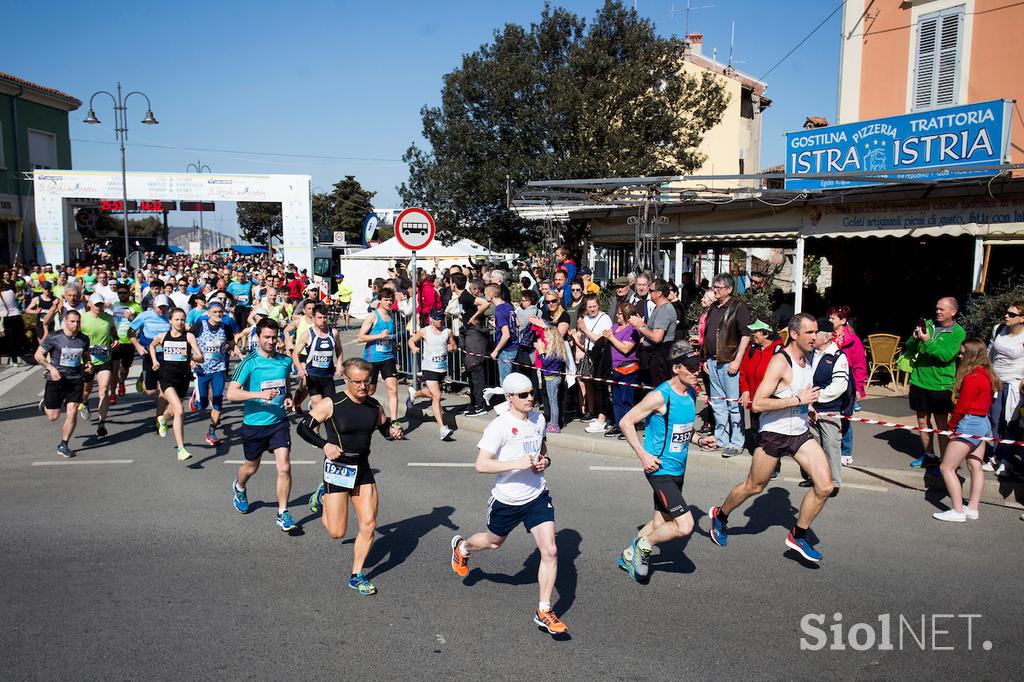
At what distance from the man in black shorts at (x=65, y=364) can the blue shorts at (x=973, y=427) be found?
9.72 meters

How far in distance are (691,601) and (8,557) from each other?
5230mm

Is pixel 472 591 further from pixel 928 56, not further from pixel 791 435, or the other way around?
pixel 928 56

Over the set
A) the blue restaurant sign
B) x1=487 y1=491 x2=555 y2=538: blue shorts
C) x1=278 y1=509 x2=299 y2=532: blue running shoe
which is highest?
the blue restaurant sign

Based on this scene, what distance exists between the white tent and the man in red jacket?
13652 millimetres

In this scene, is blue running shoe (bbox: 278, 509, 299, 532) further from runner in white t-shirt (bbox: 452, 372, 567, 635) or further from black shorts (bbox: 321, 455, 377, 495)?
runner in white t-shirt (bbox: 452, 372, 567, 635)

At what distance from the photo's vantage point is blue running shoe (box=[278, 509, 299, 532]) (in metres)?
6.60

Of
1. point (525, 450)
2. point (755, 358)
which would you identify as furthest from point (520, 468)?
point (755, 358)

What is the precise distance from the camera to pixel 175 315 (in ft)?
31.1

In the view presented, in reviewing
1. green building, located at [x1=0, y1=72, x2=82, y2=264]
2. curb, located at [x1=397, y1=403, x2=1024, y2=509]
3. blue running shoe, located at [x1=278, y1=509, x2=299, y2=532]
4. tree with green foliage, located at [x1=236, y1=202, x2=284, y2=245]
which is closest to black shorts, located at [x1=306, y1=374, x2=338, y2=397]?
curb, located at [x1=397, y1=403, x2=1024, y2=509]

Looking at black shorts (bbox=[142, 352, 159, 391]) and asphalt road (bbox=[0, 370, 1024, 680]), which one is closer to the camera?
asphalt road (bbox=[0, 370, 1024, 680])

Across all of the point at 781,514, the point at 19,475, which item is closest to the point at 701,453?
the point at 781,514

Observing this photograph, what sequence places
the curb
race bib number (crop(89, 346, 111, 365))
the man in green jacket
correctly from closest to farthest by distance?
the curb, the man in green jacket, race bib number (crop(89, 346, 111, 365))

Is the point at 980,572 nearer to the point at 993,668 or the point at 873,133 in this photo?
the point at 993,668

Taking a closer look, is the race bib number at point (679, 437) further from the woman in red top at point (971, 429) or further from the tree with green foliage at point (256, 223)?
the tree with green foliage at point (256, 223)
